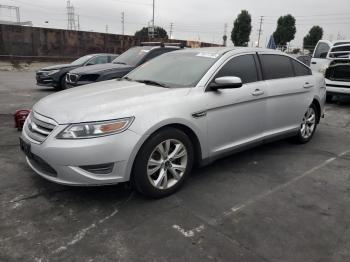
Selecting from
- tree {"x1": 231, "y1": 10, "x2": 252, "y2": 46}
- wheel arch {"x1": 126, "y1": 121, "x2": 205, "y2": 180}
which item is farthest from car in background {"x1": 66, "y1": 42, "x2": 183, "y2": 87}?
tree {"x1": 231, "y1": 10, "x2": 252, "y2": 46}

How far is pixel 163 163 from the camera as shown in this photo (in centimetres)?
352

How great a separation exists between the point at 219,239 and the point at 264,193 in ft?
3.62

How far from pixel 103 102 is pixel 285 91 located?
8.94ft

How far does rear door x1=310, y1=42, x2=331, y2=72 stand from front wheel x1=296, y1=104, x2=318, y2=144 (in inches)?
239

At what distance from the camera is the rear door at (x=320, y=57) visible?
11.2 m

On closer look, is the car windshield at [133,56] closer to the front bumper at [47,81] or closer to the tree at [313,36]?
the front bumper at [47,81]

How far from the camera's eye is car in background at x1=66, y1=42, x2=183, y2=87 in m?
8.46

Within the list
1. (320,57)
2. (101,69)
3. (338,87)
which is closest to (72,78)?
(101,69)

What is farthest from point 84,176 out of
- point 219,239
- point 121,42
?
point 121,42

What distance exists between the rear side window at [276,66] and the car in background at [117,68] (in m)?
4.36

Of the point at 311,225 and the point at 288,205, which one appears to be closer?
the point at 311,225

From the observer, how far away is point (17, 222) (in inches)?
121

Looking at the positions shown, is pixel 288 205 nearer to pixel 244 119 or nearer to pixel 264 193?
pixel 264 193

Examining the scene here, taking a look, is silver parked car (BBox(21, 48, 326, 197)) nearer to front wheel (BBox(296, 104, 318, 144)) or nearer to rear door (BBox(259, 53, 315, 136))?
rear door (BBox(259, 53, 315, 136))
